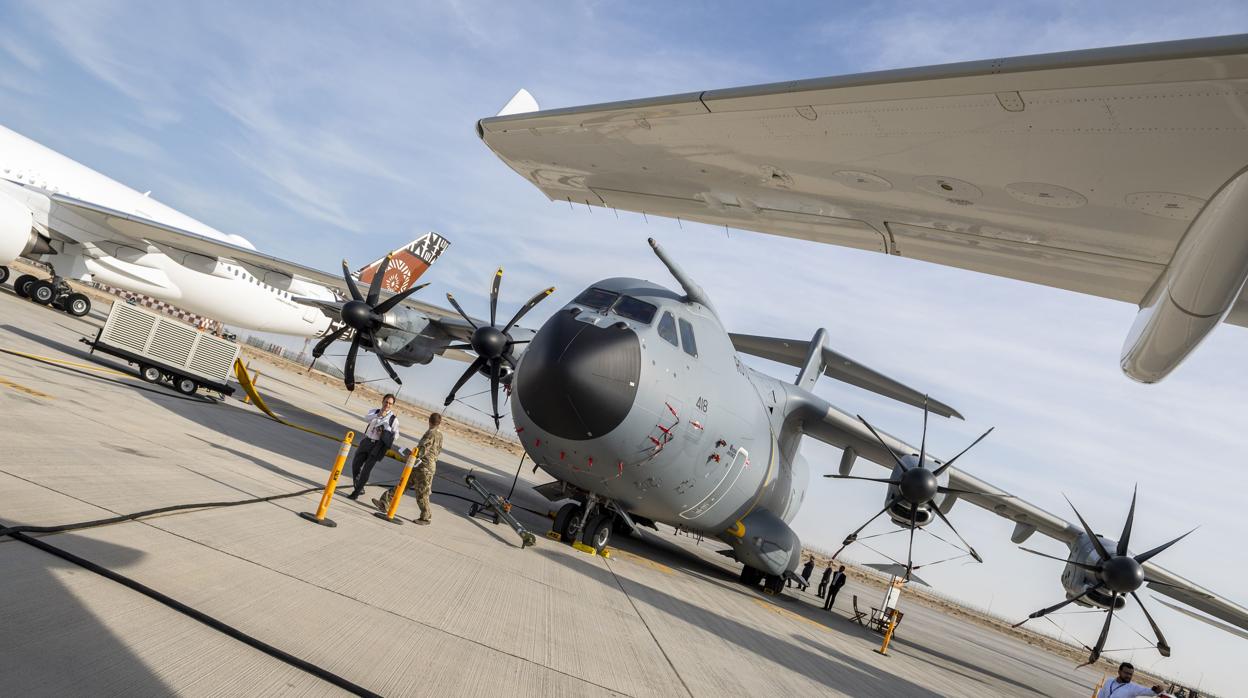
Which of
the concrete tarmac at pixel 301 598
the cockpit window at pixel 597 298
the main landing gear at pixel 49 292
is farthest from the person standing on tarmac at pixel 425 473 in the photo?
the main landing gear at pixel 49 292

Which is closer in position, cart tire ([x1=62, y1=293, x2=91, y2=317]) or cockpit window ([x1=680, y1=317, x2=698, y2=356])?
cockpit window ([x1=680, y1=317, x2=698, y2=356])

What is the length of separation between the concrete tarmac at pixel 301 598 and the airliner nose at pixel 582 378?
194 cm

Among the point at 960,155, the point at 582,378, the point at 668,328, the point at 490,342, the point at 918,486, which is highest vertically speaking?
the point at 960,155

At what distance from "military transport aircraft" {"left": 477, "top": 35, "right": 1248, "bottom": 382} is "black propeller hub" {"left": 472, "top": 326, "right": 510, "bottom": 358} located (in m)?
5.91

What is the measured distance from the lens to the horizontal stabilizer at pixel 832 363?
18.8 meters

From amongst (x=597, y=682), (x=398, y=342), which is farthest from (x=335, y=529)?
(x=398, y=342)

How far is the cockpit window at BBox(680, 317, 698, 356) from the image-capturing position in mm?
12703

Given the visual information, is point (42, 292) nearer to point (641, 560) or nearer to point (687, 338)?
point (641, 560)

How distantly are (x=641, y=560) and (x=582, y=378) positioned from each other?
5.22 meters

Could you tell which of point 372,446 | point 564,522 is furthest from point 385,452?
point 564,522

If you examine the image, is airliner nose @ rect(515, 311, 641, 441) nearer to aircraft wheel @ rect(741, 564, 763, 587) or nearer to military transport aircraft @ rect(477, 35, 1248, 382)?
military transport aircraft @ rect(477, 35, 1248, 382)

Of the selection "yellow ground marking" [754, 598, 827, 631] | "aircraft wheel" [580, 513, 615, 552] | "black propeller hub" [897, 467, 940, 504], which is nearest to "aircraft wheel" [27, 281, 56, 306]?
"aircraft wheel" [580, 513, 615, 552]

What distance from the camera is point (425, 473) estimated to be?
35.7 feet

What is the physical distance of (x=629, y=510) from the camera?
44.9 feet
